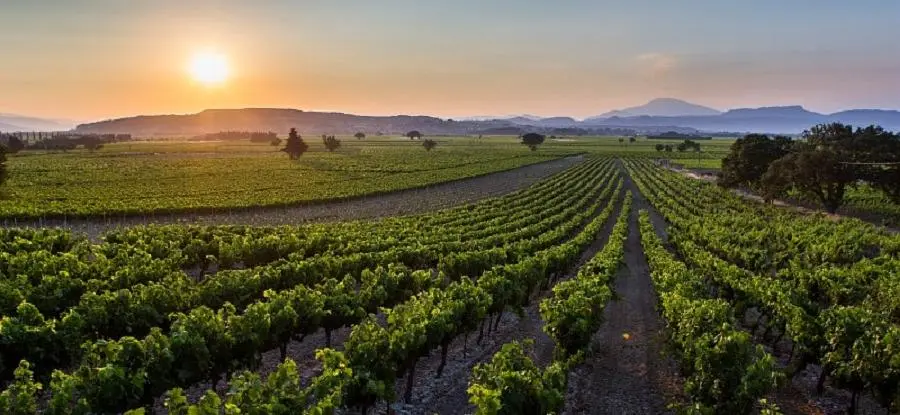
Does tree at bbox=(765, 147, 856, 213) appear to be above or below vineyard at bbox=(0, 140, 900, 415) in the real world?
above

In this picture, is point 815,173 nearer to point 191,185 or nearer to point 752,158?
point 752,158

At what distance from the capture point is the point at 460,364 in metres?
16.4

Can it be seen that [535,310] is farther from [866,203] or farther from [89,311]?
[866,203]

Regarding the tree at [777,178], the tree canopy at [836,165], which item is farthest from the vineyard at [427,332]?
the tree at [777,178]

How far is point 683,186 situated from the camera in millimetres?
69625

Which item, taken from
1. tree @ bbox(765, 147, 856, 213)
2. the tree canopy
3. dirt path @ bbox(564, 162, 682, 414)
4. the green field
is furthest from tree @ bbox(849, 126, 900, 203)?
the green field

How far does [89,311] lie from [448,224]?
25.1 m

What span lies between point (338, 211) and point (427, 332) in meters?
35.5

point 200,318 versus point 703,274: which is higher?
point 200,318

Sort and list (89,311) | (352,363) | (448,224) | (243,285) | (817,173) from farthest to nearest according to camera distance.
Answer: (817,173) < (448,224) < (243,285) < (89,311) < (352,363)

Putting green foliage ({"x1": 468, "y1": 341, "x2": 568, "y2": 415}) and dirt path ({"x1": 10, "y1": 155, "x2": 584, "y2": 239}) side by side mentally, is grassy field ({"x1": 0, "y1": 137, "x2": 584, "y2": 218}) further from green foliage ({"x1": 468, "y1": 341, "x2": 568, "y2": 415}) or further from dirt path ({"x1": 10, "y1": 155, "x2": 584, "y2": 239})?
green foliage ({"x1": 468, "y1": 341, "x2": 568, "y2": 415})

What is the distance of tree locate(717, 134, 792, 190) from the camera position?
196 feet

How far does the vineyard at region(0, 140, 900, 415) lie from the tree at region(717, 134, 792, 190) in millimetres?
33108

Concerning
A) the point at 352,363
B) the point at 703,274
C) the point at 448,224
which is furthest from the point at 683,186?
the point at 352,363
